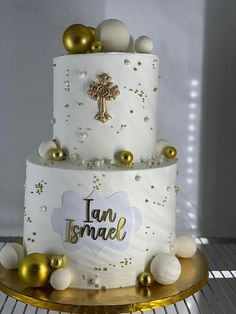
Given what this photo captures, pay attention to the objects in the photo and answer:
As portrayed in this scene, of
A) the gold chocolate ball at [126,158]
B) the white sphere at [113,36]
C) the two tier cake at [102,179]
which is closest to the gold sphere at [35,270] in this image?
the two tier cake at [102,179]

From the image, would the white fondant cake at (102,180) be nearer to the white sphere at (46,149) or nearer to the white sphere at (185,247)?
the white sphere at (46,149)

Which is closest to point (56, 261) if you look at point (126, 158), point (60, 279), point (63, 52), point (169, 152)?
point (60, 279)

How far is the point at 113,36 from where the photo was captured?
3.57ft

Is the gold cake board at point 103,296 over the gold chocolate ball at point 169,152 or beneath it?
beneath

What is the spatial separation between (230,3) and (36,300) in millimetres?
1101

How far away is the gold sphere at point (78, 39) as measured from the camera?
109 cm

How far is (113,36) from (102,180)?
31cm

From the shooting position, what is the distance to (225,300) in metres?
1.24

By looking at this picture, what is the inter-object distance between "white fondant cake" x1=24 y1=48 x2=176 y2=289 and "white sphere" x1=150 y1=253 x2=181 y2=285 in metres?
0.03

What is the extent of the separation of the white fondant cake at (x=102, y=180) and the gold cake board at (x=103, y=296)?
0.14ft

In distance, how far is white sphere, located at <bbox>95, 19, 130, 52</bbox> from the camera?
42.9 inches

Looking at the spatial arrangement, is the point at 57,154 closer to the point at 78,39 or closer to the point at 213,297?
the point at 78,39

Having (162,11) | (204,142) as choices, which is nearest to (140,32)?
(162,11)

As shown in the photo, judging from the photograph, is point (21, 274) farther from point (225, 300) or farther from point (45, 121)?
point (45, 121)
